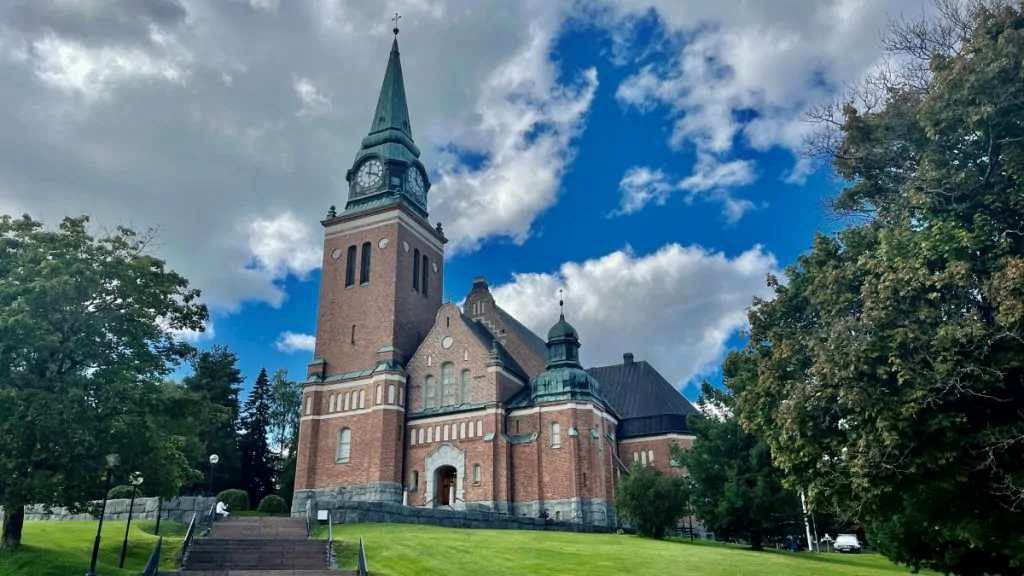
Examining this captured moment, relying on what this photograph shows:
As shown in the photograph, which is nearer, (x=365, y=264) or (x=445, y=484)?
(x=445, y=484)

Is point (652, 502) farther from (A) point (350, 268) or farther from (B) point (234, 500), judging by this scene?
(A) point (350, 268)

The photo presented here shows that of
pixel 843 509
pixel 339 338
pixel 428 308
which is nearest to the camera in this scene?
pixel 843 509

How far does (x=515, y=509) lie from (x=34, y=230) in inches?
1129

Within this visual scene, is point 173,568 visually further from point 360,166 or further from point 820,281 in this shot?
point 360,166

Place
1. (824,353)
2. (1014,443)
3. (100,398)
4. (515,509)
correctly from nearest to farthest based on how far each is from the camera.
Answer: (1014,443)
(824,353)
(100,398)
(515,509)

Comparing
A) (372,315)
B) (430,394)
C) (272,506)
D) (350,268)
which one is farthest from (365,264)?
(272,506)

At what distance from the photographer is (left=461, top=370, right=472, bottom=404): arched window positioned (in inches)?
1746

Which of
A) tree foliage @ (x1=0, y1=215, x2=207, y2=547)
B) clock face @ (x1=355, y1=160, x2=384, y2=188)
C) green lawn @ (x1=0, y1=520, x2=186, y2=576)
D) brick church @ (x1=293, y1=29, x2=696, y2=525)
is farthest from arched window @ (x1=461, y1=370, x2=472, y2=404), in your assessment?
tree foliage @ (x1=0, y1=215, x2=207, y2=547)

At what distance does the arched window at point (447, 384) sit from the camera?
147ft

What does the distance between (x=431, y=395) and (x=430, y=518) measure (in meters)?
13.6

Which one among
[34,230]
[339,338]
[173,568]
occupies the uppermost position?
[339,338]

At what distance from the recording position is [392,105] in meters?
53.7

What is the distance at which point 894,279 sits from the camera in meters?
13.1

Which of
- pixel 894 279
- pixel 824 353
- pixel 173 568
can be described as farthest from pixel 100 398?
pixel 894 279
